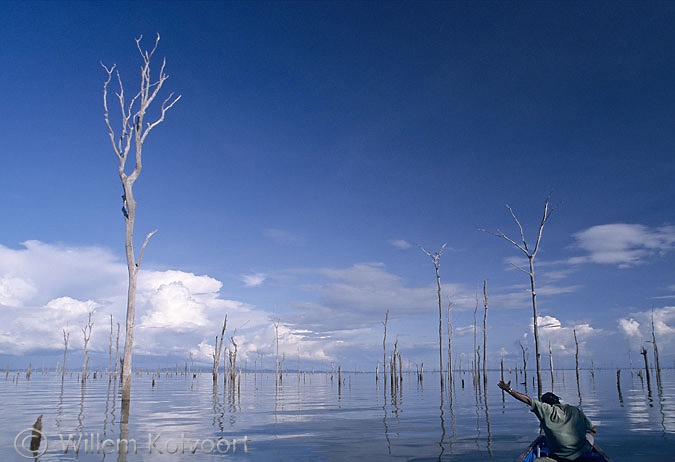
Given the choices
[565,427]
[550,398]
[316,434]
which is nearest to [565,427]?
[565,427]

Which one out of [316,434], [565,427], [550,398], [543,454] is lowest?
[316,434]

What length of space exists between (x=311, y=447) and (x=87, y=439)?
6.51 meters

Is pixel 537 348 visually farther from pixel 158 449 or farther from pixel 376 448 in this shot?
pixel 158 449

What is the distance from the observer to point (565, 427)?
28.7 feet

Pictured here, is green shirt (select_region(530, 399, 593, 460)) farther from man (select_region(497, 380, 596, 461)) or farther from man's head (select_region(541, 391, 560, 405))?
man's head (select_region(541, 391, 560, 405))

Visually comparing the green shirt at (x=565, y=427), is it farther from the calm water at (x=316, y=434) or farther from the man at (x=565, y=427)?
the calm water at (x=316, y=434)

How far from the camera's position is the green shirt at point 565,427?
8727 millimetres

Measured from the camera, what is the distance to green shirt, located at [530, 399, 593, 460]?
873 centimetres

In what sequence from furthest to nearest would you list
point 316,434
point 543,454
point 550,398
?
point 316,434 → point 543,454 → point 550,398

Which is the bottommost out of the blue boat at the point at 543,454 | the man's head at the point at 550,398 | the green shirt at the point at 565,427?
the blue boat at the point at 543,454

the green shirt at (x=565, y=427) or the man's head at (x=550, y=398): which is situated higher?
the man's head at (x=550, y=398)

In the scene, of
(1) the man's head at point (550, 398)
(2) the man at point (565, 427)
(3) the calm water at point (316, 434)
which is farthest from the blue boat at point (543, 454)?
(3) the calm water at point (316, 434)

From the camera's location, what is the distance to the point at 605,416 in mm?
21016

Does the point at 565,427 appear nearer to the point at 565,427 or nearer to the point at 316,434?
the point at 565,427
